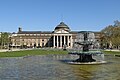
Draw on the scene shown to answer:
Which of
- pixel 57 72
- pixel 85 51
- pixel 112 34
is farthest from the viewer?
pixel 112 34

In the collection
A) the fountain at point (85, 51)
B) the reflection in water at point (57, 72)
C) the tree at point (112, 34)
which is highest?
the tree at point (112, 34)

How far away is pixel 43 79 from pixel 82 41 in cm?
2640

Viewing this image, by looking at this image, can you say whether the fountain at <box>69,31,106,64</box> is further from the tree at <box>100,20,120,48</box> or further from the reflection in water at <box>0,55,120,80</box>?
the tree at <box>100,20,120,48</box>

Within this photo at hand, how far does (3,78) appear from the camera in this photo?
29328mm

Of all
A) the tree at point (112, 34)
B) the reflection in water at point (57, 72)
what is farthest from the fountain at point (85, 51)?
the tree at point (112, 34)

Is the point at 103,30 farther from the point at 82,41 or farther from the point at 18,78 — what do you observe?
the point at 18,78

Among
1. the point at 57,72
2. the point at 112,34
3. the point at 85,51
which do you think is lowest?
the point at 57,72

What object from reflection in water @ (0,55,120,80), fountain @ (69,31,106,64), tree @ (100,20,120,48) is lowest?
reflection in water @ (0,55,120,80)

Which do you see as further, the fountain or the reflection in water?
the fountain

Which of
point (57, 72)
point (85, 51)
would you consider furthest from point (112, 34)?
point (57, 72)

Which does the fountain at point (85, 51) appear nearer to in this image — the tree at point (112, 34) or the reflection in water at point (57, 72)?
the reflection in water at point (57, 72)

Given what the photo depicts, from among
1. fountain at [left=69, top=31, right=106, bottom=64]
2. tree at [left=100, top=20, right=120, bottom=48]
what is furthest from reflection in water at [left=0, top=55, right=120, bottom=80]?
tree at [left=100, top=20, right=120, bottom=48]

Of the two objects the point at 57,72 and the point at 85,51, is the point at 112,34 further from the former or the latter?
the point at 57,72

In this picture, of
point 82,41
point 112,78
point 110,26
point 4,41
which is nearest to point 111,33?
point 110,26
